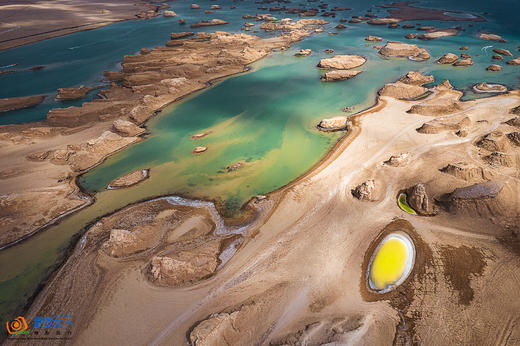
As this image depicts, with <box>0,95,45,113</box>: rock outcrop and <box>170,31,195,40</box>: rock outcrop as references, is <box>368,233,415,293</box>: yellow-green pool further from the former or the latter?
<box>170,31,195,40</box>: rock outcrop

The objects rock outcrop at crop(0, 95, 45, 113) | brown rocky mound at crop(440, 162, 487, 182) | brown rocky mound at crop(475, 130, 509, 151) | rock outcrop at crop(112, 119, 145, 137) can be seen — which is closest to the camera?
brown rocky mound at crop(440, 162, 487, 182)

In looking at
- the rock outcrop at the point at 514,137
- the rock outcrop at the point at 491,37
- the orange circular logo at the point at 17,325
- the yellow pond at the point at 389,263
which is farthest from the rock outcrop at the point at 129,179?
the rock outcrop at the point at 491,37

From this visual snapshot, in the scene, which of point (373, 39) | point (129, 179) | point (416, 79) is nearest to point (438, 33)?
point (373, 39)

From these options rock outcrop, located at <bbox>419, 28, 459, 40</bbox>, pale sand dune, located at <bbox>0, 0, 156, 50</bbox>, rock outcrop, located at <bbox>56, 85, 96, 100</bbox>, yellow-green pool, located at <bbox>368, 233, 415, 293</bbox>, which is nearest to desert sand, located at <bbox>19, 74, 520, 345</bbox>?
yellow-green pool, located at <bbox>368, 233, 415, 293</bbox>

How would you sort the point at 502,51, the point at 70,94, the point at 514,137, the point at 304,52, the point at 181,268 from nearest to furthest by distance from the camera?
the point at 181,268, the point at 514,137, the point at 70,94, the point at 502,51, the point at 304,52

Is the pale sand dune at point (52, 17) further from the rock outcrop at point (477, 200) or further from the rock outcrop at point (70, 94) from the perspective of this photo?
the rock outcrop at point (477, 200)

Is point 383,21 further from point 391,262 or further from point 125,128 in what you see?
point 391,262
